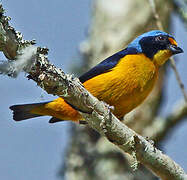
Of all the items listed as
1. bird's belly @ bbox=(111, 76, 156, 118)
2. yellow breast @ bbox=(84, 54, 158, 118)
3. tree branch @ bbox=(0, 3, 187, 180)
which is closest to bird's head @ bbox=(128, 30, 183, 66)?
yellow breast @ bbox=(84, 54, 158, 118)

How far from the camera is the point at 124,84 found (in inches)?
176

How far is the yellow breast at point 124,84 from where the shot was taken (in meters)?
4.43

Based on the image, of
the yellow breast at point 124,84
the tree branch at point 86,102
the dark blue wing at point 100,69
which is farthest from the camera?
the dark blue wing at point 100,69

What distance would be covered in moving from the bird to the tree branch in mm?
783

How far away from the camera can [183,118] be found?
6.42 metres

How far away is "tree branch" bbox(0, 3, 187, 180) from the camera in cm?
279

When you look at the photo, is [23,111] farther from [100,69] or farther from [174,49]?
[174,49]

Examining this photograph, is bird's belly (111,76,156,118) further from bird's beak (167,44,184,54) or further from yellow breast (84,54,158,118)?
bird's beak (167,44,184,54)

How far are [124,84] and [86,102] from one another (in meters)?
1.25

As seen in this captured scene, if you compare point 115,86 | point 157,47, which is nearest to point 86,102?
point 115,86

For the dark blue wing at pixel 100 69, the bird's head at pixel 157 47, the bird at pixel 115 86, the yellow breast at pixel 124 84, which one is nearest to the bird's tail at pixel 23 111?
the bird at pixel 115 86

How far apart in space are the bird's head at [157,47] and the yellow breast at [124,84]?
0.32 m

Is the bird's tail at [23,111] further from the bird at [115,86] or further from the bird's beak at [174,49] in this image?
the bird's beak at [174,49]

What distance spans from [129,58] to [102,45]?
2671mm
